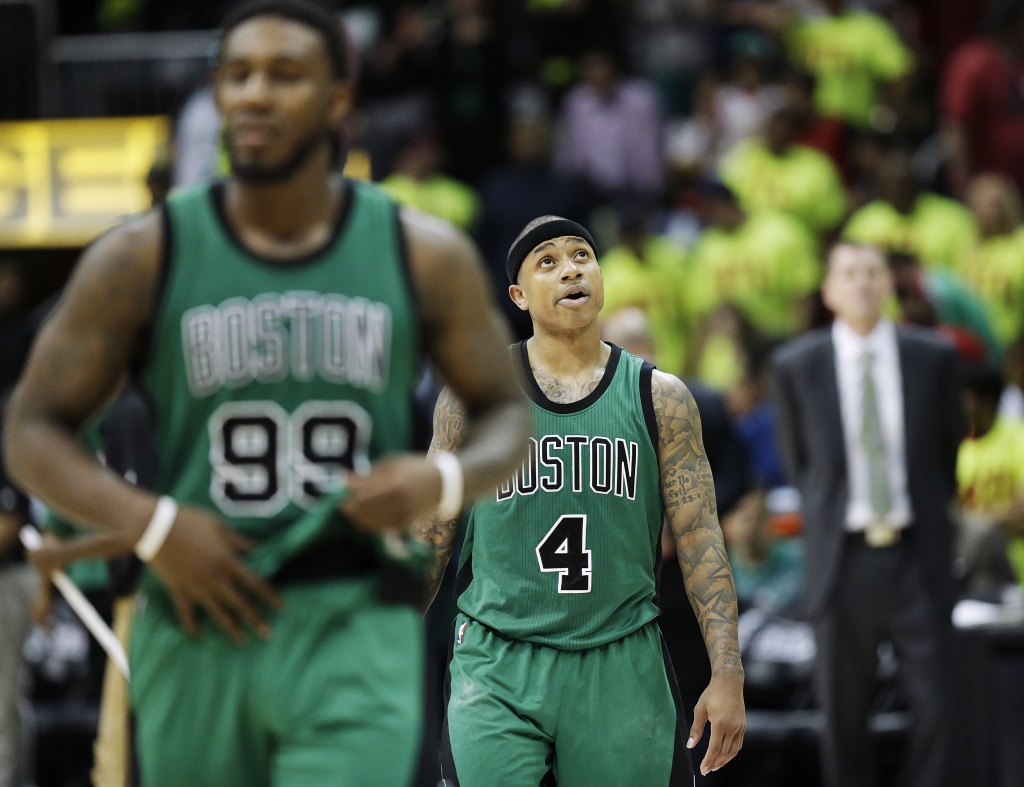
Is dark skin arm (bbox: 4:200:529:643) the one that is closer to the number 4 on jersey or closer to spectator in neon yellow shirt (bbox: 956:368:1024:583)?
the number 4 on jersey

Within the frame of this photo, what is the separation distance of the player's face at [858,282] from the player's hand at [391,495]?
5190 mm

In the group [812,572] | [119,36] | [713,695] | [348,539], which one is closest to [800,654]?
[812,572]

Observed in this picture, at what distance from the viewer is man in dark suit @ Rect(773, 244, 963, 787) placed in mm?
8070

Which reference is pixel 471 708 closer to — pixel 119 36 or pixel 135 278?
pixel 135 278

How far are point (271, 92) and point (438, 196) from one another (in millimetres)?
10201

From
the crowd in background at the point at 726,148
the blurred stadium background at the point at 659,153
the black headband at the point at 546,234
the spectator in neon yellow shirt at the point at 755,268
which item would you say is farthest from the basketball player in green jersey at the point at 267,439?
the spectator in neon yellow shirt at the point at 755,268

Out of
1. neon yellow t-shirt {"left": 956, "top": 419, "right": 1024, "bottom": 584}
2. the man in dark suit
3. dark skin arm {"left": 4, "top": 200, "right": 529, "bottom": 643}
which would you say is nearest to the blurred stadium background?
neon yellow t-shirt {"left": 956, "top": 419, "right": 1024, "bottom": 584}

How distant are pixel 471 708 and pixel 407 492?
6.54 ft

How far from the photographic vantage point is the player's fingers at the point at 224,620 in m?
3.28

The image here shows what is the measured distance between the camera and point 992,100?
47.0ft

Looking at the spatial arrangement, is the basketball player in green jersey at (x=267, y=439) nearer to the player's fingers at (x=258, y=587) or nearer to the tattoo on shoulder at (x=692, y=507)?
the player's fingers at (x=258, y=587)

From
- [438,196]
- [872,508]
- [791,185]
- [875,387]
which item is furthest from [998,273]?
[872,508]

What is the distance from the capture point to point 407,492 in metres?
3.29

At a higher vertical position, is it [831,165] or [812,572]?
[831,165]
